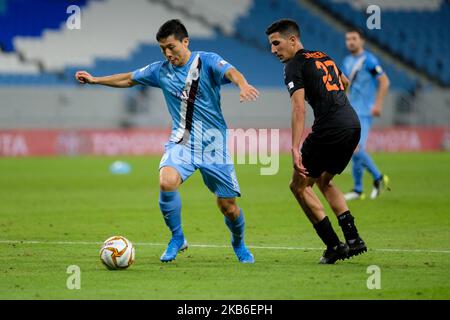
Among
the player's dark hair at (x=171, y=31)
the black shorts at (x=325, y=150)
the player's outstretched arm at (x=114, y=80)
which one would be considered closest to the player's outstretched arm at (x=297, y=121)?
the black shorts at (x=325, y=150)

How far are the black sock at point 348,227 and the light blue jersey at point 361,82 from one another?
Result: 715cm

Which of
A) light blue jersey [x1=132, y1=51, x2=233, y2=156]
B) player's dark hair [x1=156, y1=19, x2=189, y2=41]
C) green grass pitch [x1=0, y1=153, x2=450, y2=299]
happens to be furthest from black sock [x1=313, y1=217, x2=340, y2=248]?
player's dark hair [x1=156, y1=19, x2=189, y2=41]

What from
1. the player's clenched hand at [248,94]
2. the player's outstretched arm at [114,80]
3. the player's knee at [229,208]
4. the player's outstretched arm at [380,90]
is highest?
the player's outstretched arm at [380,90]

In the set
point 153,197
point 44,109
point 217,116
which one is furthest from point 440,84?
point 217,116

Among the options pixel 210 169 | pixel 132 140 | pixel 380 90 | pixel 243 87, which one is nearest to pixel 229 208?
pixel 210 169

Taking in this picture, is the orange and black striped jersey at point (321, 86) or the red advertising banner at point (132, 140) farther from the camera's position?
the red advertising banner at point (132, 140)

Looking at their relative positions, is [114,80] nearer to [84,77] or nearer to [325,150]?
[84,77]

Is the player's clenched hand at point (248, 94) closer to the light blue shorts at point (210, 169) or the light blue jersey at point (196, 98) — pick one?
the light blue jersey at point (196, 98)

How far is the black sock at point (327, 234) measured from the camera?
862cm

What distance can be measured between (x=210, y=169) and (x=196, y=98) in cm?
71

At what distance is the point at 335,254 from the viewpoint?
8578 mm
